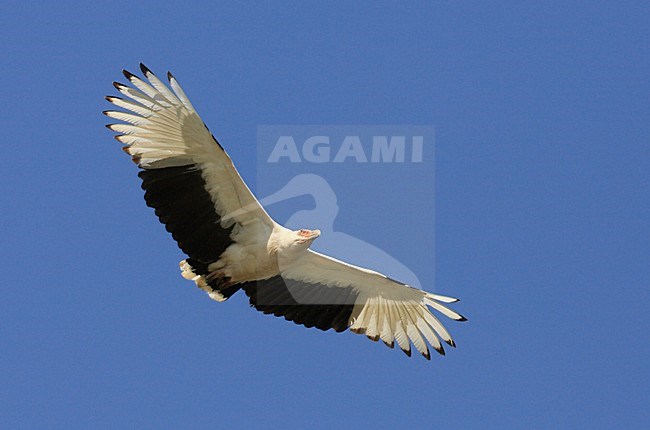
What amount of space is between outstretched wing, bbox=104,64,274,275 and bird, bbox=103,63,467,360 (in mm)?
14

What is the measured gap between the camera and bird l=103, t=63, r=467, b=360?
16.4 meters

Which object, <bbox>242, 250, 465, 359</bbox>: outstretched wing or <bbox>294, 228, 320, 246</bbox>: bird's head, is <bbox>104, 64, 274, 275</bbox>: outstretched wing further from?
<bbox>242, 250, 465, 359</bbox>: outstretched wing

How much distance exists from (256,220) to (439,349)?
12.8 ft

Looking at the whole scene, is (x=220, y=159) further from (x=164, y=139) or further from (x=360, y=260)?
(x=360, y=260)

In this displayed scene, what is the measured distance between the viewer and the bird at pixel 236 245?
16406 mm

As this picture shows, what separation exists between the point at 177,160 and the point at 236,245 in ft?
5.34

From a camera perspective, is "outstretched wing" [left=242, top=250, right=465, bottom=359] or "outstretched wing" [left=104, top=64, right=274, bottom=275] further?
"outstretched wing" [left=242, top=250, right=465, bottom=359]

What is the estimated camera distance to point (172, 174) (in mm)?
16516

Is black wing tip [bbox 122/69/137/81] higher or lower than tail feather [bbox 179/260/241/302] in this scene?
higher

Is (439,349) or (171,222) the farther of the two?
(439,349)

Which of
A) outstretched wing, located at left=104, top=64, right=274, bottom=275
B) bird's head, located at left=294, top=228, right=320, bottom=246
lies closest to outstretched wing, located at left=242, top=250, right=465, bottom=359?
bird's head, located at left=294, top=228, right=320, bottom=246

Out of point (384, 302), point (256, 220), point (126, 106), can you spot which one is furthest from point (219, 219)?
point (384, 302)

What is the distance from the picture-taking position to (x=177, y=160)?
16531 millimetres

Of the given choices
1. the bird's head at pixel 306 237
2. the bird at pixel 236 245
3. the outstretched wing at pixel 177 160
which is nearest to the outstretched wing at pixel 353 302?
the bird at pixel 236 245
